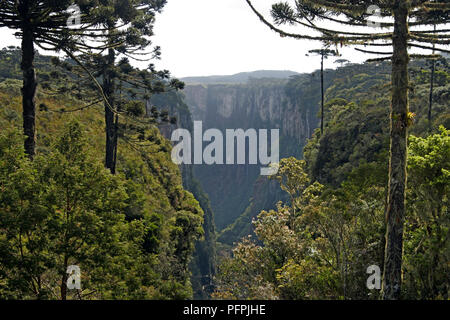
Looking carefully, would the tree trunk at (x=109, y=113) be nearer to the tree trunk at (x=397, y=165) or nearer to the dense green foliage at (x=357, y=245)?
the dense green foliage at (x=357, y=245)

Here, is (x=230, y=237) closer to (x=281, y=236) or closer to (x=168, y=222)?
(x=168, y=222)

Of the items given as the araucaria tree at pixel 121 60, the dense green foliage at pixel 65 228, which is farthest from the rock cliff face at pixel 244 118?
the dense green foliage at pixel 65 228

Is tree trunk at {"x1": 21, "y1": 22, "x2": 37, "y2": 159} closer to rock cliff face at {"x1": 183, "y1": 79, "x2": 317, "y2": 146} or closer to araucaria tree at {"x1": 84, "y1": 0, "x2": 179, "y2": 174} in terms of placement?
araucaria tree at {"x1": 84, "y1": 0, "x2": 179, "y2": 174}

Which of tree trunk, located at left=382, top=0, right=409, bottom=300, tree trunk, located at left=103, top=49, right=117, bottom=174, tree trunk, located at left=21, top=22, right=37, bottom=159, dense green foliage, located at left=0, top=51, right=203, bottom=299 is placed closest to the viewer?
dense green foliage, located at left=0, top=51, right=203, bottom=299

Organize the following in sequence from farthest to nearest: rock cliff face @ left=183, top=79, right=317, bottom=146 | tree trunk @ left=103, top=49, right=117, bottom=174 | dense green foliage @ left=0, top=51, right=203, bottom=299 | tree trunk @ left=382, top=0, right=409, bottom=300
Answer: rock cliff face @ left=183, top=79, right=317, bottom=146 → tree trunk @ left=103, top=49, right=117, bottom=174 → tree trunk @ left=382, top=0, right=409, bottom=300 → dense green foliage @ left=0, top=51, right=203, bottom=299

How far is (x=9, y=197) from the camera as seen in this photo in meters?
6.43

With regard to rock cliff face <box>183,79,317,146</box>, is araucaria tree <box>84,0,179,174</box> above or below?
below

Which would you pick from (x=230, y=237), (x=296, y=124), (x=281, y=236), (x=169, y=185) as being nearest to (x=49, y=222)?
(x=281, y=236)

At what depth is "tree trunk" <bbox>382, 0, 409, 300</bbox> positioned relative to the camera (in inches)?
295

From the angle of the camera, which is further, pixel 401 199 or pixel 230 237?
pixel 230 237

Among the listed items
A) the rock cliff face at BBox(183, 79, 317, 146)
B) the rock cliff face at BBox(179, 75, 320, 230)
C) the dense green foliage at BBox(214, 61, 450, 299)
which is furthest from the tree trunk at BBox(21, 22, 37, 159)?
the rock cliff face at BBox(183, 79, 317, 146)

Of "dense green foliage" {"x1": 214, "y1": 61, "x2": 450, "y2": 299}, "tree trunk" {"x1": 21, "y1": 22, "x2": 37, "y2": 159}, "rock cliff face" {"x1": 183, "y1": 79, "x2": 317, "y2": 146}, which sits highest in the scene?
"rock cliff face" {"x1": 183, "y1": 79, "x2": 317, "y2": 146}

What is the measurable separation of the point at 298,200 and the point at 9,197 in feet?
58.7

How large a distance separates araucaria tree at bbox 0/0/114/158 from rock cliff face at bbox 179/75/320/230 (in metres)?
113
